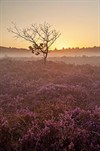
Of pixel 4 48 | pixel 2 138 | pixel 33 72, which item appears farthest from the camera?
pixel 4 48

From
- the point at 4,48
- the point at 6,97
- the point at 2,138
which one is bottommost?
the point at 4,48

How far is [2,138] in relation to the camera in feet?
27.4

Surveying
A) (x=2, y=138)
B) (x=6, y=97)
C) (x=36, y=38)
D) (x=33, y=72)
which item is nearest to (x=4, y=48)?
(x=36, y=38)

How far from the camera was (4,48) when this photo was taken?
413ft

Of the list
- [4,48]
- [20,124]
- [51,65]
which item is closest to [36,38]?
[51,65]

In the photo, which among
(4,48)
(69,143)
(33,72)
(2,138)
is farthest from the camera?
(4,48)

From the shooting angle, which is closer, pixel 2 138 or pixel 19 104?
pixel 2 138

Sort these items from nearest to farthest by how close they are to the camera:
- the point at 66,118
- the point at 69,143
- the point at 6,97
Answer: the point at 69,143, the point at 66,118, the point at 6,97

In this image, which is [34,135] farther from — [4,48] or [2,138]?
[4,48]

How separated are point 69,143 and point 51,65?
2697 centimetres

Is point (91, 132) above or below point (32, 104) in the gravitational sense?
above

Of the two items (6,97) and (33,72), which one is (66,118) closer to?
(6,97)

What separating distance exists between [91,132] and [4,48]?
120009 millimetres

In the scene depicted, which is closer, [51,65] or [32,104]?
[32,104]
